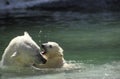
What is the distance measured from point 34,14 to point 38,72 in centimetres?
1592

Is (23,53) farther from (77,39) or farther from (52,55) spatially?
(77,39)

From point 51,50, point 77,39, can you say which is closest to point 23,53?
point 51,50

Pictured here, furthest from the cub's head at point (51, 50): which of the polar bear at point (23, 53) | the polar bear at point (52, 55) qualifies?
the polar bear at point (23, 53)

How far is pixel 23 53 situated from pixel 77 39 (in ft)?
20.2

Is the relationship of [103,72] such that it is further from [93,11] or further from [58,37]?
[93,11]

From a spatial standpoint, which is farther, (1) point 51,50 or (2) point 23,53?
(1) point 51,50

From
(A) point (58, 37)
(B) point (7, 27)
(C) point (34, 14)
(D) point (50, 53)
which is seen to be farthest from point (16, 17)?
(D) point (50, 53)

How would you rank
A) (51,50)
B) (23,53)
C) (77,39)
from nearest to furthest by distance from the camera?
(23,53) → (51,50) → (77,39)

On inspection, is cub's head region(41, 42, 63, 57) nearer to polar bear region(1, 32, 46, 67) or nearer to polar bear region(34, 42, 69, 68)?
polar bear region(34, 42, 69, 68)

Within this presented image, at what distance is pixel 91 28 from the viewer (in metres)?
19.8

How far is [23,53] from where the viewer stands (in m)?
10.7

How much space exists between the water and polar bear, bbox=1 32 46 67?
0.78 ft

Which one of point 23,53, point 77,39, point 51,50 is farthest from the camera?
point 77,39

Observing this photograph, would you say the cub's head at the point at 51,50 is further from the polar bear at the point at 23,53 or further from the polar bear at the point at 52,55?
the polar bear at the point at 23,53
